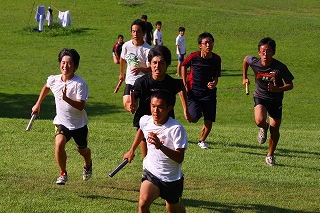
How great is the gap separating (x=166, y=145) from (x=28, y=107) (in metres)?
16.6

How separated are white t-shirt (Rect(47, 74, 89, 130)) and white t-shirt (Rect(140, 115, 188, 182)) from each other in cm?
181

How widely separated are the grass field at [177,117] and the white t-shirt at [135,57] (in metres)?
1.46

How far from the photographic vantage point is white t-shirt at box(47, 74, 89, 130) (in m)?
9.04

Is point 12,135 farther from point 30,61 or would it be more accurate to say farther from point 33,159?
point 30,61

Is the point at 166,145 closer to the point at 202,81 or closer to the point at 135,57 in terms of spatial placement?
the point at 135,57

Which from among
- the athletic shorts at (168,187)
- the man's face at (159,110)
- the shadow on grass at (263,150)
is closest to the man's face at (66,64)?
the man's face at (159,110)

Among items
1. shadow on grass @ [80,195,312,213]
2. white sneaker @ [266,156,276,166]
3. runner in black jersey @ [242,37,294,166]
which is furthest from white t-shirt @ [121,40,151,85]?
shadow on grass @ [80,195,312,213]

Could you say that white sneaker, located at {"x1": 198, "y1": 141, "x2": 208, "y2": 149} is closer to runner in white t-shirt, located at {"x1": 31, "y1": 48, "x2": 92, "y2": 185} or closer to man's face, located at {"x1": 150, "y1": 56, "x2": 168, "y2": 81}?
runner in white t-shirt, located at {"x1": 31, "y1": 48, "x2": 92, "y2": 185}

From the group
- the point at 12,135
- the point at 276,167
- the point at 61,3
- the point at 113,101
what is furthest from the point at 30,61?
the point at 276,167

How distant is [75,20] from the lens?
1807 inches

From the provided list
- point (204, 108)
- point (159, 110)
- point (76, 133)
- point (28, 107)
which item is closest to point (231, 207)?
point (76, 133)

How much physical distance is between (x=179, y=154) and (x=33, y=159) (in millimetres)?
5070

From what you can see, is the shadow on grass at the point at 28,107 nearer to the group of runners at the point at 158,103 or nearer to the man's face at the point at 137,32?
the group of runners at the point at 158,103

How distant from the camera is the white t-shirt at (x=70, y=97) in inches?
356
